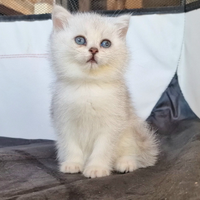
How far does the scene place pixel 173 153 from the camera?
149 cm

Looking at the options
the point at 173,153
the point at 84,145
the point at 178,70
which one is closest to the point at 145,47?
the point at 178,70

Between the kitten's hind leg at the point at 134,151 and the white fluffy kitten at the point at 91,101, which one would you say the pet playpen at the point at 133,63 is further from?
the white fluffy kitten at the point at 91,101

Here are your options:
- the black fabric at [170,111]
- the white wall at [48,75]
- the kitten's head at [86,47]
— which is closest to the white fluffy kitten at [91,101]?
the kitten's head at [86,47]

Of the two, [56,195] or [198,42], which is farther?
[198,42]

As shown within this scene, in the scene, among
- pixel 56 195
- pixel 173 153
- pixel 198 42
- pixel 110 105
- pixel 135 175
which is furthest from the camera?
pixel 198 42

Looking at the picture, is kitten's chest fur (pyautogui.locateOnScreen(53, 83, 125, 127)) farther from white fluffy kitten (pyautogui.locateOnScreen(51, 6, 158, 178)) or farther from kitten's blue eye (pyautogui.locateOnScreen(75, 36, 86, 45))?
kitten's blue eye (pyautogui.locateOnScreen(75, 36, 86, 45))

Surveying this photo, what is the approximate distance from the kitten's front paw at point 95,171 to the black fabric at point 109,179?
27mm

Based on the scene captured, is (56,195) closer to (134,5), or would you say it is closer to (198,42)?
(198,42)

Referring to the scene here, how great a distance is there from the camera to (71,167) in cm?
123

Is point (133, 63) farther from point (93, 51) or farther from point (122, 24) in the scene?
point (93, 51)

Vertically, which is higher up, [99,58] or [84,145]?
[99,58]

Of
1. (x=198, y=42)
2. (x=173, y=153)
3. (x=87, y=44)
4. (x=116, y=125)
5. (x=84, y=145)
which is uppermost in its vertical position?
(x=87, y=44)

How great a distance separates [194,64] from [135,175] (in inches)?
44.8

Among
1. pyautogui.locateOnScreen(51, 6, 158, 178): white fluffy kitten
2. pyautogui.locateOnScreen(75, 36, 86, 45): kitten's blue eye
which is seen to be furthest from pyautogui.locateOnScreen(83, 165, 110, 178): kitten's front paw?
pyautogui.locateOnScreen(75, 36, 86, 45): kitten's blue eye
